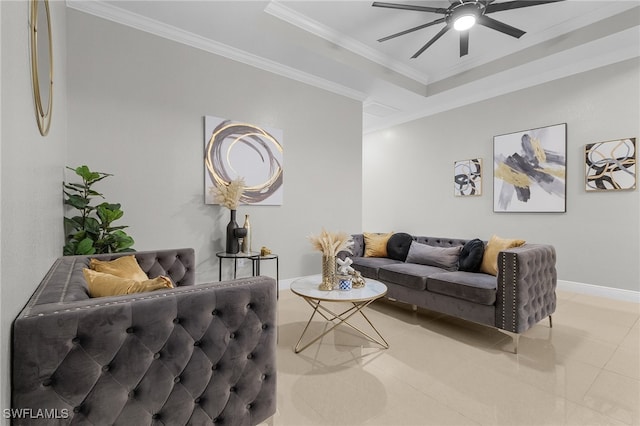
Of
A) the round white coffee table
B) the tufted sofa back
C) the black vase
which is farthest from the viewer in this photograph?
the tufted sofa back

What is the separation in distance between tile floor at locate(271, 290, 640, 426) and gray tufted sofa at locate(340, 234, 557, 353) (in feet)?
0.70

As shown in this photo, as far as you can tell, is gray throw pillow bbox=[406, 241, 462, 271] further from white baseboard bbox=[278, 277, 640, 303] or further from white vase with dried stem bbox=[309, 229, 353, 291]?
white baseboard bbox=[278, 277, 640, 303]

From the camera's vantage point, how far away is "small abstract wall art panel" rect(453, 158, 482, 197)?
16.5ft

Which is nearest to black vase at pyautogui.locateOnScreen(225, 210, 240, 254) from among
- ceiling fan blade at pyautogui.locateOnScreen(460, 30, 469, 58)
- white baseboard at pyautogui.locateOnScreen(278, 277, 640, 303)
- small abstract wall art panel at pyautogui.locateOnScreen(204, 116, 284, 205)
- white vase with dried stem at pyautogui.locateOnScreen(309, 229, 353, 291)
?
small abstract wall art panel at pyautogui.locateOnScreen(204, 116, 284, 205)

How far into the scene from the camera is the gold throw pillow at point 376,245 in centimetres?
425

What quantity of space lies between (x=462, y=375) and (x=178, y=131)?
362 cm

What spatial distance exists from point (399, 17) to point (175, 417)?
415cm

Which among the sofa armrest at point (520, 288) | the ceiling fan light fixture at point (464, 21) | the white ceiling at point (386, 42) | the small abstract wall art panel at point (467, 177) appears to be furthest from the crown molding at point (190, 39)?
the sofa armrest at point (520, 288)

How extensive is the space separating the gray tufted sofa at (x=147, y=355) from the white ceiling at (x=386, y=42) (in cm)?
304

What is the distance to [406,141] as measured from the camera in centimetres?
617

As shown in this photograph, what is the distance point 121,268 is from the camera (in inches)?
75.6

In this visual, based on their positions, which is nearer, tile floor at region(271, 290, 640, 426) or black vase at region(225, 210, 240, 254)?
tile floor at region(271, 290, 640, 426)

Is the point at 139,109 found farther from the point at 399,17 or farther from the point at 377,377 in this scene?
the point at 377,377

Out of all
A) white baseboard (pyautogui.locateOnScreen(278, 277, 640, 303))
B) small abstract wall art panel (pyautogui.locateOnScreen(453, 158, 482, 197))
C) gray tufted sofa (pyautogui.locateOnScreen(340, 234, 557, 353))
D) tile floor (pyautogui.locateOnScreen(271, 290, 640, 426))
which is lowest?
tile floor (pyautogui.locateOnScreen(271, 290, 640, 426))
